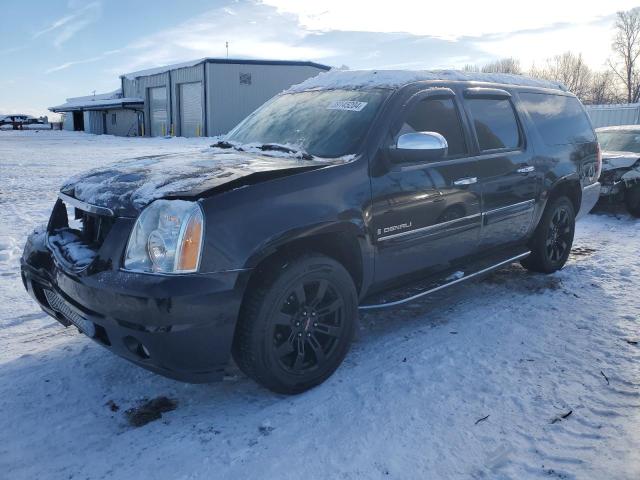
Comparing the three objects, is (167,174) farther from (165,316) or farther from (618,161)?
(618,161)

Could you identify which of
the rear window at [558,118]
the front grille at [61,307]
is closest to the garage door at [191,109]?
the rear window at [558,118]

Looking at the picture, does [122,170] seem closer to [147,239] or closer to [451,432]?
[147,239]

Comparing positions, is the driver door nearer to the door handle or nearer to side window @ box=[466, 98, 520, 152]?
the door handle

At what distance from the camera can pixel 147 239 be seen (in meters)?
2.59

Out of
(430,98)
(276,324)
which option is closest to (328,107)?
(430,98)

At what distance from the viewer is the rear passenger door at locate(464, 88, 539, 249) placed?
13.7ft

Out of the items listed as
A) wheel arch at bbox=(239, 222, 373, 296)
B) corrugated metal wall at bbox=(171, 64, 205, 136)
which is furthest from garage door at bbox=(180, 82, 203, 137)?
wheel arch at bbox=(239, 222, 373, 296)

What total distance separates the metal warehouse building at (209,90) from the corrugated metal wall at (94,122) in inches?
372

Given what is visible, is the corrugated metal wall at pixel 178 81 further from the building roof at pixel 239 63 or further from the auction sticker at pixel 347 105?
the auction sticker at pixel 347 105

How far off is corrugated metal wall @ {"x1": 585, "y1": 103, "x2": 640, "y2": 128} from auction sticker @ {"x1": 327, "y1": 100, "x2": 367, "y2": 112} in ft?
85.4

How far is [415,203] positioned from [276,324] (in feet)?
4.29

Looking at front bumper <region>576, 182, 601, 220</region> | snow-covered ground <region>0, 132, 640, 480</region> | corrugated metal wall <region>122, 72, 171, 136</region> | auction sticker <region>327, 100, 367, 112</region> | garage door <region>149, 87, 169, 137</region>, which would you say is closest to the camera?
snow-covered ground <region>0, 132, 640, 480</region>

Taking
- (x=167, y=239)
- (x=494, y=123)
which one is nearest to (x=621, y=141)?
(x=494, y=123)

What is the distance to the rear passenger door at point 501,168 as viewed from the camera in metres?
4.17
